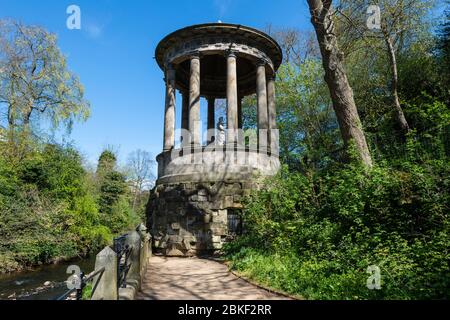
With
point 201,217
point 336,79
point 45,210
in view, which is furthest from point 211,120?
point 336,79

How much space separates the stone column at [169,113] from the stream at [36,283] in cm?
591

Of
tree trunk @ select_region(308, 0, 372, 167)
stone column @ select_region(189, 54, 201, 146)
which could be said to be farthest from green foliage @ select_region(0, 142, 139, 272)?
tree trunk @ select_region(308, 0, 372, 167)

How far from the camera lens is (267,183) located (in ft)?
Answer: 30.7

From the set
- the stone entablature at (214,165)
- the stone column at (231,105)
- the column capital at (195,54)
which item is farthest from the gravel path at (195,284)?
the column capital at (195,54)

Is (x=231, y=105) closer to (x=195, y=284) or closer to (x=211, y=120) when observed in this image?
(x=211, y=120)

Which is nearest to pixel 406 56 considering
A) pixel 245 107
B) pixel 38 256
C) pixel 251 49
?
pixel 251 49

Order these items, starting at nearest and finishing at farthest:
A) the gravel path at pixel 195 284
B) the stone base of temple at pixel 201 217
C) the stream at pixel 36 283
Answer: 1. the gravel path at pixel 195 284
2. the stream at pixel 36 283
3. the stone base of temple at pixel 201 217

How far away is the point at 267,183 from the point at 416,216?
13.5 ft

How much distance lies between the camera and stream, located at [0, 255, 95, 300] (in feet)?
27.8

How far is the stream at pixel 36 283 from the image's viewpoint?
8.48m

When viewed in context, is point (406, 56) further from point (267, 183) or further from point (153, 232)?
point (153, 232)

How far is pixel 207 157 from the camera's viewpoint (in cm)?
1162

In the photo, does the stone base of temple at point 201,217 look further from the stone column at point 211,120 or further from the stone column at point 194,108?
the stone column at point 211,120

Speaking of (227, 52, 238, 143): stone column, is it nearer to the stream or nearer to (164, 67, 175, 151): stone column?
(164, 67, 175, 151): stone column
